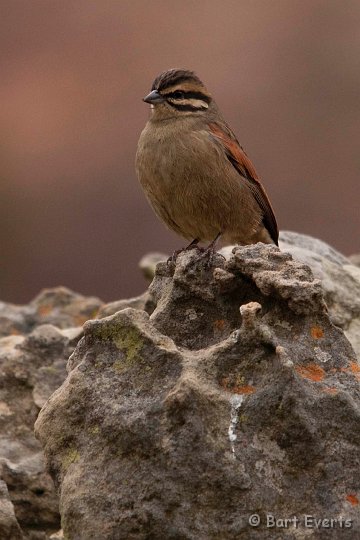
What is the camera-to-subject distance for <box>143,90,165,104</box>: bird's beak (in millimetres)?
7082

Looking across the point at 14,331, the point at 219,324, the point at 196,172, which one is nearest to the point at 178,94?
the point at 196,172

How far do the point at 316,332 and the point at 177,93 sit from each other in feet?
10.8

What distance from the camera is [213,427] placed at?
392 cm

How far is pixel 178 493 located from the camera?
3838 mm

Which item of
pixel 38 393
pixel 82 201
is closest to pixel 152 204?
pixel 38 393

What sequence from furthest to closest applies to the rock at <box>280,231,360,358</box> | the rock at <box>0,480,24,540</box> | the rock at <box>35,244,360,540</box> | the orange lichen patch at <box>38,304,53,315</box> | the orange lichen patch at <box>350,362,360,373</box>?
the orange lichen patch at <box>38,304,53,315</box>, the rock at <box>280,231,360,358</box>, the rock at <box>0,480,24,540</box>, the orange lichen patch at <box>350,362,360,373</box>, the rock at <box>35,244,360,540</box>

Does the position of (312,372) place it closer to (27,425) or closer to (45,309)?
(27,425)

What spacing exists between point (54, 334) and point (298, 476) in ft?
8.09

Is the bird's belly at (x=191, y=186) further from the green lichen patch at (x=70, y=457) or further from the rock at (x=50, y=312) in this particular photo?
the green lichen patch at (x=70, y=457)

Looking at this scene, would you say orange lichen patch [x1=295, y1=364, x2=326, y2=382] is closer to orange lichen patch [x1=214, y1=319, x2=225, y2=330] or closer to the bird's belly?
orange lichen patch [x1=214, y1=319, x2=225, y2=330]

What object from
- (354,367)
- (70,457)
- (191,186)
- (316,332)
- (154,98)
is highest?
(154,98)

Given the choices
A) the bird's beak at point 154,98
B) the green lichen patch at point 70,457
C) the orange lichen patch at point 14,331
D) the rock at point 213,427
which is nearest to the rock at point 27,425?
the green lichen patch at point 70,457

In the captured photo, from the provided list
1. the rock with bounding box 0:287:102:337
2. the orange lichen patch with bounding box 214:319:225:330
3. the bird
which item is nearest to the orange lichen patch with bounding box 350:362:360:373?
the orange lichen patch with bounding box 214:319:225:330

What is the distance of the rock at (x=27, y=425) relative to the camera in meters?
5.02
